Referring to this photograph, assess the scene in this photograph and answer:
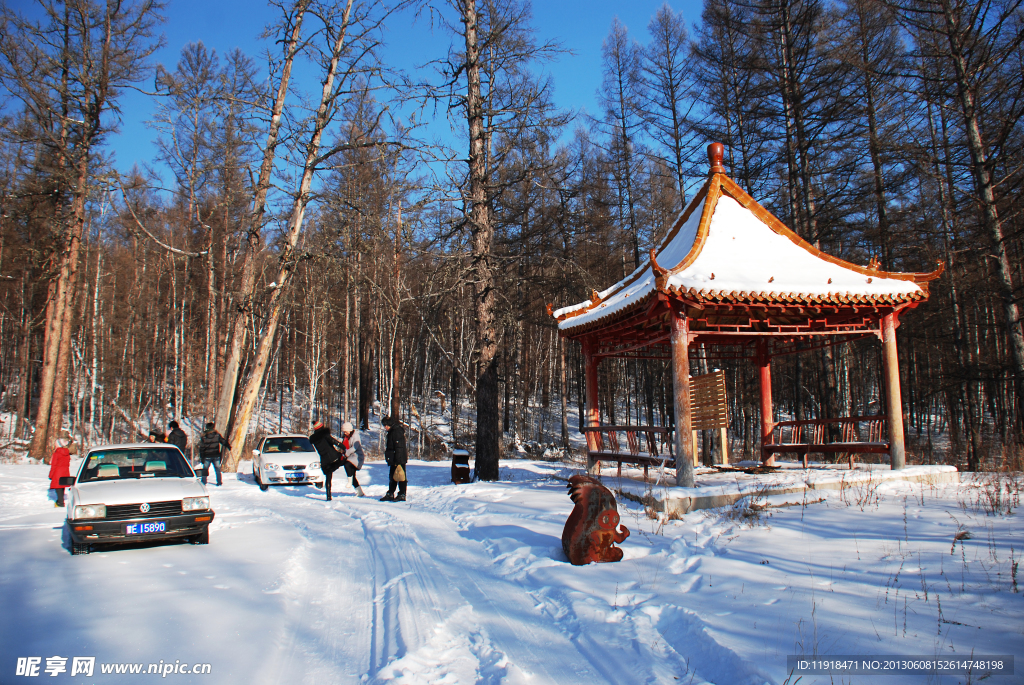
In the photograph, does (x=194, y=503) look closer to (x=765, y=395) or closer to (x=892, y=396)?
(x=892, y=396)

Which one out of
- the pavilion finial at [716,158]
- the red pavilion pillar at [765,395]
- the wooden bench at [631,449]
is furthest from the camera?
the red pavilion pillar at [765,395]

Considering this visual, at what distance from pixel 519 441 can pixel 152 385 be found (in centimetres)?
2186

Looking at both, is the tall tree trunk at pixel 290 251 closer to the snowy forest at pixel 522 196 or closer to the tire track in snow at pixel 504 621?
the snowy forest at pixel 522 196

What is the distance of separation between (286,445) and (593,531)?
11694 millimetres

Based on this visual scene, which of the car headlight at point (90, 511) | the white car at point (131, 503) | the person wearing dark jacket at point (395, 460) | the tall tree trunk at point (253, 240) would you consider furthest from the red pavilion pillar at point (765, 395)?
the tall tree trunk at point (253, 240)

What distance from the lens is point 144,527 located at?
7.22 m

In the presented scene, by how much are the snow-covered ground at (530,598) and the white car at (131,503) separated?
1.01 ft

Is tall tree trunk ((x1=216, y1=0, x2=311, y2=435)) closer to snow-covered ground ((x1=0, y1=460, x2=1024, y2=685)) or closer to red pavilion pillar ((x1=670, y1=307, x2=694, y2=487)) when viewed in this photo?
snow-covered ground ((x1=0, y1=460, x2=1024, y2=685))

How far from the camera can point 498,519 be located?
342 inches

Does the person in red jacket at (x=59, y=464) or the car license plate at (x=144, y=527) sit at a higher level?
the person in red jacket at (x=59, y=464)

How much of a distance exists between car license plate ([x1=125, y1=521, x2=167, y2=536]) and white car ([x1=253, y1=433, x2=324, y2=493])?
285 inches

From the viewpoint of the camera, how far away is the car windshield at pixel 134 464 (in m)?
8.16

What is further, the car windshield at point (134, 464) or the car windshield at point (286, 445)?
the car windshield at point (286, 445)

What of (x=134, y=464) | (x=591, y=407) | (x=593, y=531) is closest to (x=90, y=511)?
(x=134, y=464)
